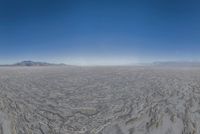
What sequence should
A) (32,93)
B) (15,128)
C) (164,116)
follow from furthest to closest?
(32,93) < (164,116) < (15,128)

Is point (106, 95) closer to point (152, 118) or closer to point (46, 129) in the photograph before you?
point (152, 118)

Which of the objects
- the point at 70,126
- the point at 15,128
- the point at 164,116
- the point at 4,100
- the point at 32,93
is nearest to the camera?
the point at 15,128

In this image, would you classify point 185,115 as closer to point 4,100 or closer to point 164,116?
point 164,116

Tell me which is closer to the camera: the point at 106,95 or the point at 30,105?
the point at 30,105

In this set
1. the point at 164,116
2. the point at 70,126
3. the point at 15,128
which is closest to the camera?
the point at 15,128

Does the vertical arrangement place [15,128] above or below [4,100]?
below

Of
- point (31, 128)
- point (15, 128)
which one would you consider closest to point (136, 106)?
point (31, 128)

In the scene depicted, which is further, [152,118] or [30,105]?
[30,105]

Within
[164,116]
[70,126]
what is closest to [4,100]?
[70,126]

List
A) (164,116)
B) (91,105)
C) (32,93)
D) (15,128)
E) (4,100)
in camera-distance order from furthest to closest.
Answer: (32,93) < (91,105) < (4,100) < (164,116) < (15,128)
